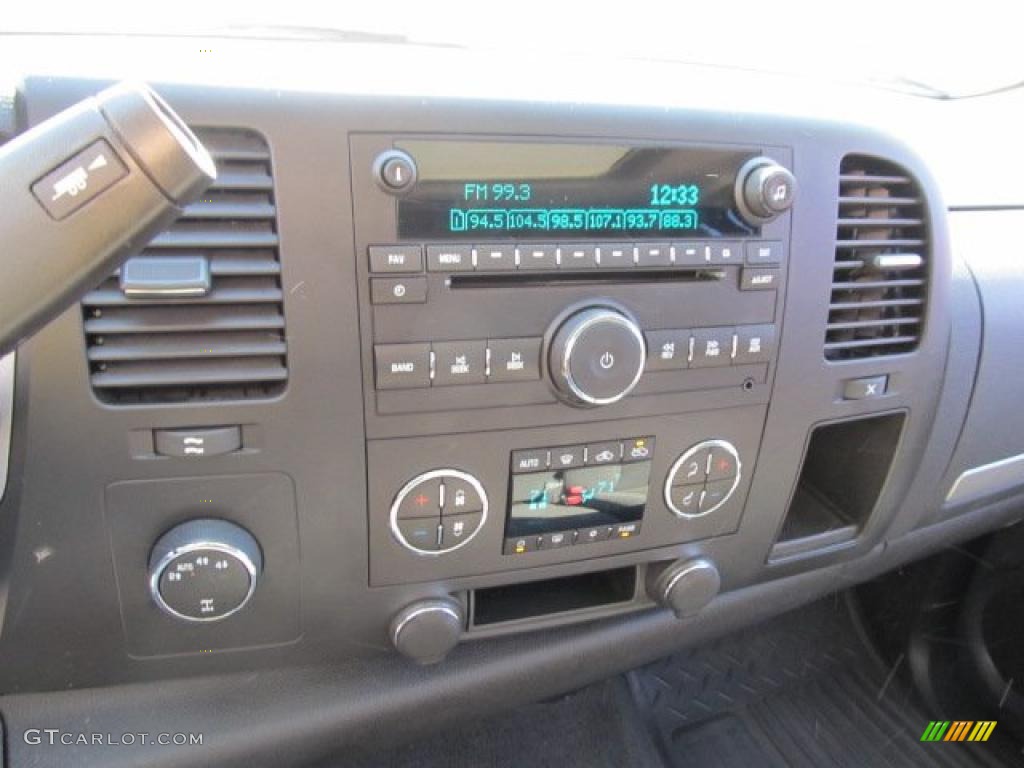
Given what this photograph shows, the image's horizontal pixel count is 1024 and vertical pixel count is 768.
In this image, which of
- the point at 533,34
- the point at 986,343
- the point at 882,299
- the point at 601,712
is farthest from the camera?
the point at 601,712

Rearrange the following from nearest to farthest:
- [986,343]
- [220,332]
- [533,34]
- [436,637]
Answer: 1. [220,332]
2. [436,637]
3. [986,343]
4. [533,34]

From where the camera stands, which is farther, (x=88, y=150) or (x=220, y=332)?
(x=220, y=332)

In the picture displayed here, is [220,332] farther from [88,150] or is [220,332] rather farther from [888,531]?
[888,531]

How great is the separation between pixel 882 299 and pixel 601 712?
97 centimetres

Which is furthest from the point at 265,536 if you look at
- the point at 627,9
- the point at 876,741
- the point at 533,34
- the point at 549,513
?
the point at 876,741

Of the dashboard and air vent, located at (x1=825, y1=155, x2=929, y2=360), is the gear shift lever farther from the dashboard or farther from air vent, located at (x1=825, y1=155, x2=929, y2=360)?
air vent, located at (x1=825, y1=155, x2=929, y2=360)

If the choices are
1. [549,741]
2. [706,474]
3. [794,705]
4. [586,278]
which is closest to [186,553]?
[586,278]

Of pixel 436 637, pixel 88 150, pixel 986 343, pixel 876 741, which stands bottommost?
pixel 876 741

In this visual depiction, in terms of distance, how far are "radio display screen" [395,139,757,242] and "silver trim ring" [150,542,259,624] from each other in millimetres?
338

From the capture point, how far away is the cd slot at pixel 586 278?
0.79m

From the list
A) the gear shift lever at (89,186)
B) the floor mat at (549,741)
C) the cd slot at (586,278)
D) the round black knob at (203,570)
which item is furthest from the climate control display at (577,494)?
the floor mat at (549,741)

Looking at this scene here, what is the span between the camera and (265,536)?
820 mm

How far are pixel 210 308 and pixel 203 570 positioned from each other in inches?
9.8

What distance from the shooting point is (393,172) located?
72 centimetres
